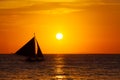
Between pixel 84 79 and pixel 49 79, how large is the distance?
18.2 feet

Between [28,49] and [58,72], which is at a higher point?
[28,49]

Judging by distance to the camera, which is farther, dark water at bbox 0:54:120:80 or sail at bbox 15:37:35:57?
sail at bbox 15:37:35:57

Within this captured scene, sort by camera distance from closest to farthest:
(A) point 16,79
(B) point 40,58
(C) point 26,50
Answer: (A) point 16,79 → (C) point 26,50 → (B) point 40,58

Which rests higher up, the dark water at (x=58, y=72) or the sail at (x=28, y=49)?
the sail at (x=28, y=49)

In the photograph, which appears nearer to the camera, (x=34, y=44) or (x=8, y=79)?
(x=8, y=79)

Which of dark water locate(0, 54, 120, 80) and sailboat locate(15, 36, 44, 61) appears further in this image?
sailboat locate(15, 36, 44, 61)

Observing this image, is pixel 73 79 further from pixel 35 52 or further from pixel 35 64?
pixel 35 64

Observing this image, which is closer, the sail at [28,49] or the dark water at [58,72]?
the dark water at [58,72]

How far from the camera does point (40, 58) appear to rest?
390 ft

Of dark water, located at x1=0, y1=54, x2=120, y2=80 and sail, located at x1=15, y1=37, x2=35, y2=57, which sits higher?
sail, located at x1=15, y1=37, x2=35, y2=57

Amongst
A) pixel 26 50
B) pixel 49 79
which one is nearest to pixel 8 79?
pixel 49 79

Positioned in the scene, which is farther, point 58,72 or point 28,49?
point 28,49

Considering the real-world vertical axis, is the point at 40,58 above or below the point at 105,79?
above

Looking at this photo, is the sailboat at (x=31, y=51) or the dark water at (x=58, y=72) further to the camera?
the sailboat at (x=31, y=51)
